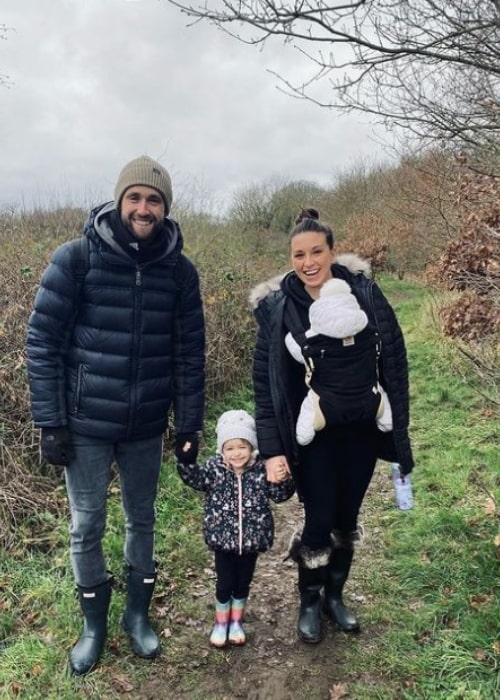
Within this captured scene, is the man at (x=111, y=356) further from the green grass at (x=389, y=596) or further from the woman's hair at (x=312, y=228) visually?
the woman's hair at (x=312, y=228)

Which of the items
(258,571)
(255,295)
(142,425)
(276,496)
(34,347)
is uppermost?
(255,295)

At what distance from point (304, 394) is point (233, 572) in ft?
3.34

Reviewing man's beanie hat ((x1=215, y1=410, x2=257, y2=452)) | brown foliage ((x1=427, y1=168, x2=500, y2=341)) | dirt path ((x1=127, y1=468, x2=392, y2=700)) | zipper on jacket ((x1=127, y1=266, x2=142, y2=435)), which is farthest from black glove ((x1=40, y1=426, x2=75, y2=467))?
brown foliage ((x1=427, y1=168, x2=500, y2=341))

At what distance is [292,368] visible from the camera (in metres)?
2.59

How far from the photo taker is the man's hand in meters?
2.63

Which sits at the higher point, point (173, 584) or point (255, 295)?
point (255, 295)

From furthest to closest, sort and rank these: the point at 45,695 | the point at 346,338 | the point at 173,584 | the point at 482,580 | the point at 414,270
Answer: the point at 414,270 < the point at 173,584 < the point at 482,580 < the point at 45,695 < the point at 346,338

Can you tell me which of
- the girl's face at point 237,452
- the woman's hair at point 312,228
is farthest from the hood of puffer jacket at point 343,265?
the girl's face at point 237,452

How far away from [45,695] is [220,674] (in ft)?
2.69

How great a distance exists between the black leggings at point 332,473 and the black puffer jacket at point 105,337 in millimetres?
775

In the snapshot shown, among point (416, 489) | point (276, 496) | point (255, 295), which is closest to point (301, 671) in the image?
point (276, 496)

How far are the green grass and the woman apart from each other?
633mm

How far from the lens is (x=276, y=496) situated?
2777 mm

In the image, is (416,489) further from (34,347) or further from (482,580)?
(34,347)
